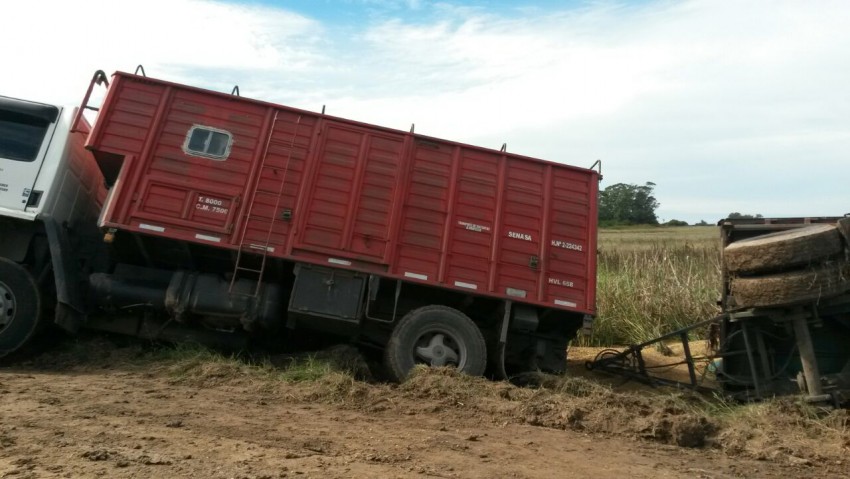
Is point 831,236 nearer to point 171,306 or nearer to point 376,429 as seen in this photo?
point 376,429

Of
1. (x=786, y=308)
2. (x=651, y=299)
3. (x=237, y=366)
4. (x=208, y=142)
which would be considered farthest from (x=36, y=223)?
(x=651, y=299)

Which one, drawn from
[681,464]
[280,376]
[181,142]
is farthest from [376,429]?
[181,142]

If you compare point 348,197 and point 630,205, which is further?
point 630,205

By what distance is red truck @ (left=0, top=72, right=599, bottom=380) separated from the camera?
7676mm

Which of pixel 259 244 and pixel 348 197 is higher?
pixel 348 197

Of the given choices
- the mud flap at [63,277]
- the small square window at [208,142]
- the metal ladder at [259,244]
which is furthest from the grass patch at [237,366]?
the small square window at [208,142]

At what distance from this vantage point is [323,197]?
7.98 metres

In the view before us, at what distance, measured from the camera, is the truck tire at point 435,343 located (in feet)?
25.1

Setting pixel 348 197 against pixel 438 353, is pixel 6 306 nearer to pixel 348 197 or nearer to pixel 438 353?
pixel 348 197

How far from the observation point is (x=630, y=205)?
56.9 meters

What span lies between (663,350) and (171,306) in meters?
8.49

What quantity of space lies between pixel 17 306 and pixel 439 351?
16.0 ft

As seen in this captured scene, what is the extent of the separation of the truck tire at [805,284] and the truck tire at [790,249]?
113 mm

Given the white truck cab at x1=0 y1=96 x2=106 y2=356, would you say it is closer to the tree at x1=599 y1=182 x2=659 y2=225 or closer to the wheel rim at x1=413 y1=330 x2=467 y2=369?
the wheel rim at x1=413 y1=330 x2=467 y2=369
